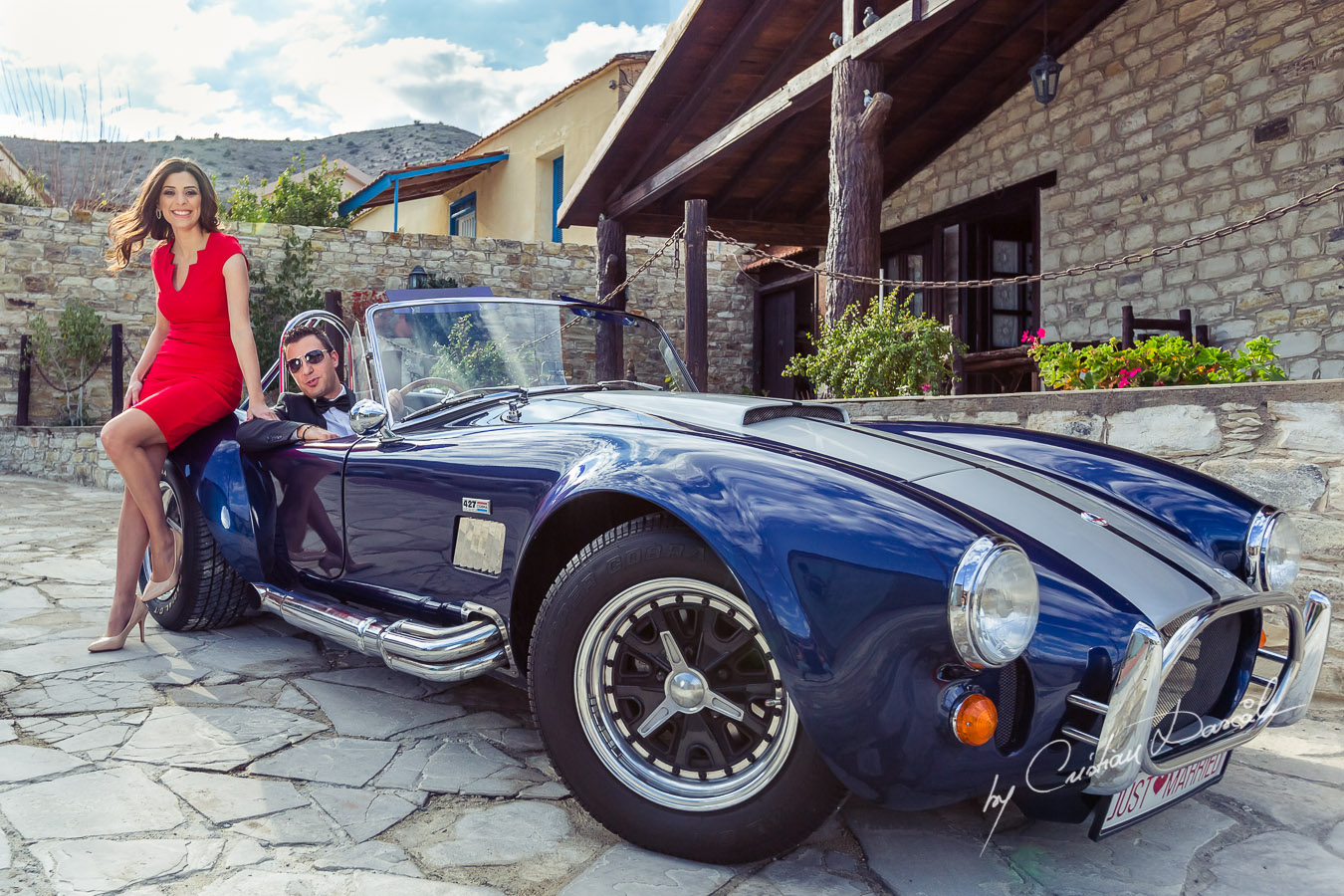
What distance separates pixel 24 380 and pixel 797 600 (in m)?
12.5

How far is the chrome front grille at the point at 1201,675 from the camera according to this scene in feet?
5.80

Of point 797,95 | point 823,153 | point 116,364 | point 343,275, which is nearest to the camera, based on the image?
point 797,95

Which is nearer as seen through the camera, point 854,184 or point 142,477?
point 142,477

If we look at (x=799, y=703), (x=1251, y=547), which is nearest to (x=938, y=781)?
(x=799, y=703)

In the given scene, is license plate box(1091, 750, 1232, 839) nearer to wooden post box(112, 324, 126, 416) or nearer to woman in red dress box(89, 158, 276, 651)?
woman in red dress box(89, 158, 276, 651)

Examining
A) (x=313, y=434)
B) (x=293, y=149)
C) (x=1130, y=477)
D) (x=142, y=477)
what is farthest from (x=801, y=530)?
(x=293, y=149)

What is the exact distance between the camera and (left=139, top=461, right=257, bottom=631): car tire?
3.39m

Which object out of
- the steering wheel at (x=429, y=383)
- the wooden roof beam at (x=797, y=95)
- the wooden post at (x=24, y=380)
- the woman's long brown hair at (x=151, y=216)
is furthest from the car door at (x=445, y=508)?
the wooden post at (x=24, y=380)

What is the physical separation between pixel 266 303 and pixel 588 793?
11.9 metres

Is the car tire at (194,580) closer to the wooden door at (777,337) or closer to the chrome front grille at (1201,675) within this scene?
the chrome front grille at (1201,675)

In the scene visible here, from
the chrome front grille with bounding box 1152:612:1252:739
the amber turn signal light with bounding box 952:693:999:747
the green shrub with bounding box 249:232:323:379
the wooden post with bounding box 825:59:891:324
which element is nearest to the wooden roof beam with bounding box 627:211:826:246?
the wooden post with bounding box 825:59:891:324

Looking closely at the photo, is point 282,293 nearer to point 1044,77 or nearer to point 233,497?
point 1044,77

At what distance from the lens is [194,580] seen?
11.3 ft

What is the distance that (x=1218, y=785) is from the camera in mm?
2281
